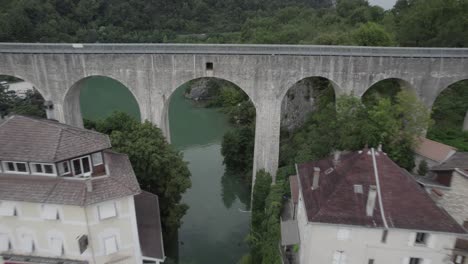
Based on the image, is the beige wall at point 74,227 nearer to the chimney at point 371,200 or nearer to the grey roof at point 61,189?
the grey roof at point 61,189

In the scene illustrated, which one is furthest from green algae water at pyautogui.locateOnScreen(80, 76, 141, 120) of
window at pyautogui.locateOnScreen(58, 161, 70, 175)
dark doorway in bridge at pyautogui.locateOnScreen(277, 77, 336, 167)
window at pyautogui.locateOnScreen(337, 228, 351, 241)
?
window at pyautogui.locateOnScreen(337, 228, 351, 241)

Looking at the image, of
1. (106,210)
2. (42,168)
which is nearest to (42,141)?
(42,168)

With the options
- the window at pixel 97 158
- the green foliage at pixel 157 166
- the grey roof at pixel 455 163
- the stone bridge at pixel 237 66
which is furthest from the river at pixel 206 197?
the grey roof at pixel 455 163

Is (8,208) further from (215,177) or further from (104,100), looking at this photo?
(104,100)

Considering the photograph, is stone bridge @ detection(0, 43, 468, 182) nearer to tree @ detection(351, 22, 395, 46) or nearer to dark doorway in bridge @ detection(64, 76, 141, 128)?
tree @ detection(351, 22, 395, 46)

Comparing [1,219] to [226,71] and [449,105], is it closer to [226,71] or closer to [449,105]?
[226,71]
